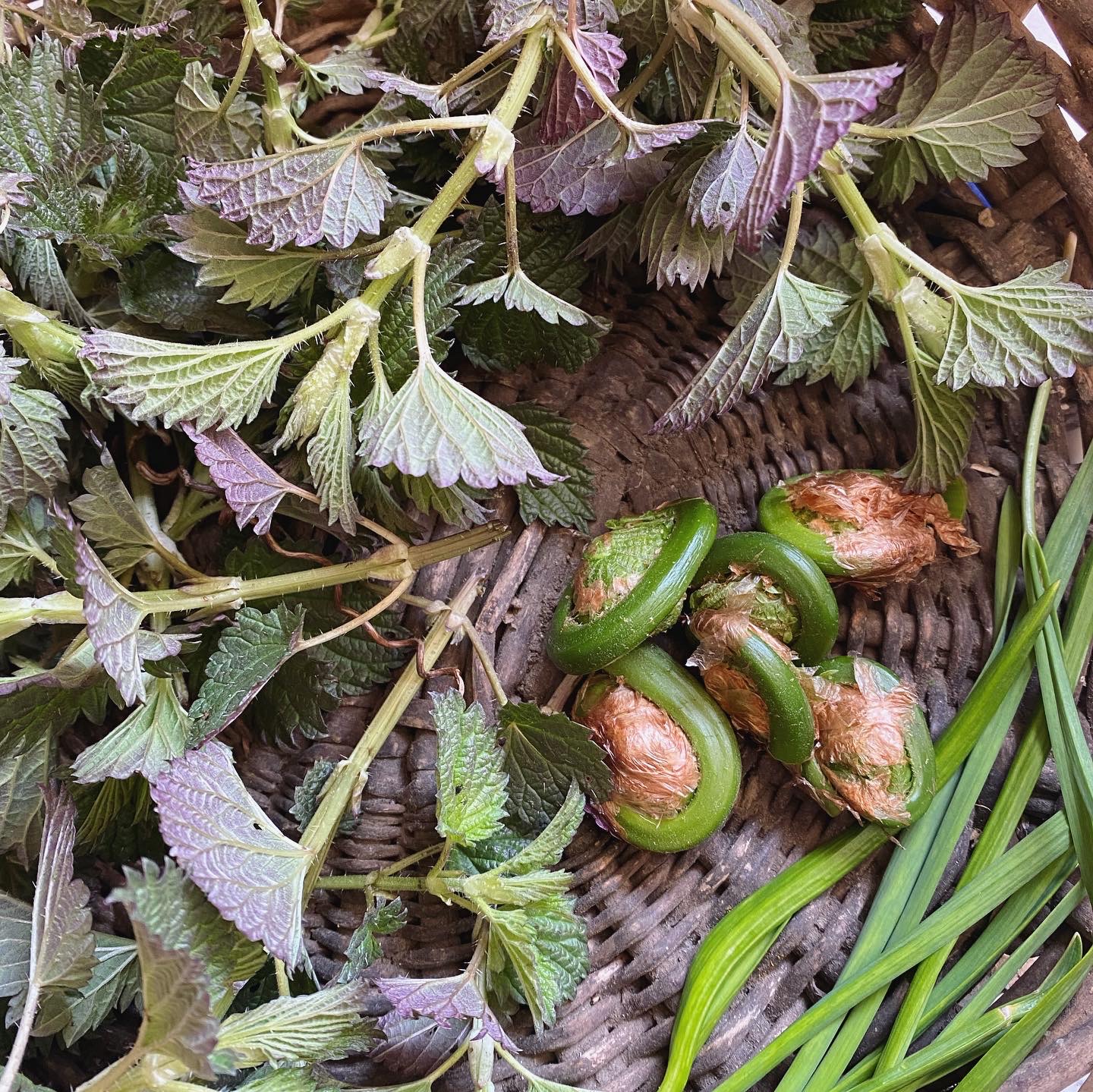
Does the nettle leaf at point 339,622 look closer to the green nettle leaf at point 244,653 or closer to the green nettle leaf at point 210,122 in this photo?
the green nettle leaf at point 244,653

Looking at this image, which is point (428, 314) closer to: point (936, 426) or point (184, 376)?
point (184, 376)

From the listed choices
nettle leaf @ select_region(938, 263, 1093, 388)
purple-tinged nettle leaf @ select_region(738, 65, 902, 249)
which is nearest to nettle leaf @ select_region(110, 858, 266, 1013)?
purple-tinged nettle leaf @ select_region(738, 65, 902, 249)

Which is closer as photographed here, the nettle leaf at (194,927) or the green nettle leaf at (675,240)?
the nettle leaf at (194,927)

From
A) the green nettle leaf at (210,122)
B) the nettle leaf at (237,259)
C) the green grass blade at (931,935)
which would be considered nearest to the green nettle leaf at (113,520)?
the nettle leaf at (237,259)

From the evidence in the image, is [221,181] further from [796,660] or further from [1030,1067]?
[1030,1067]

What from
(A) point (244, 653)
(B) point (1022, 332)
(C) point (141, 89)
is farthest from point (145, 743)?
(B) point (1022, 332)

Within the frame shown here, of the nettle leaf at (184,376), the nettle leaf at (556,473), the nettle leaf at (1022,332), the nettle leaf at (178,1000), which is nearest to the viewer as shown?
the nettle leaf at (178,1000)
